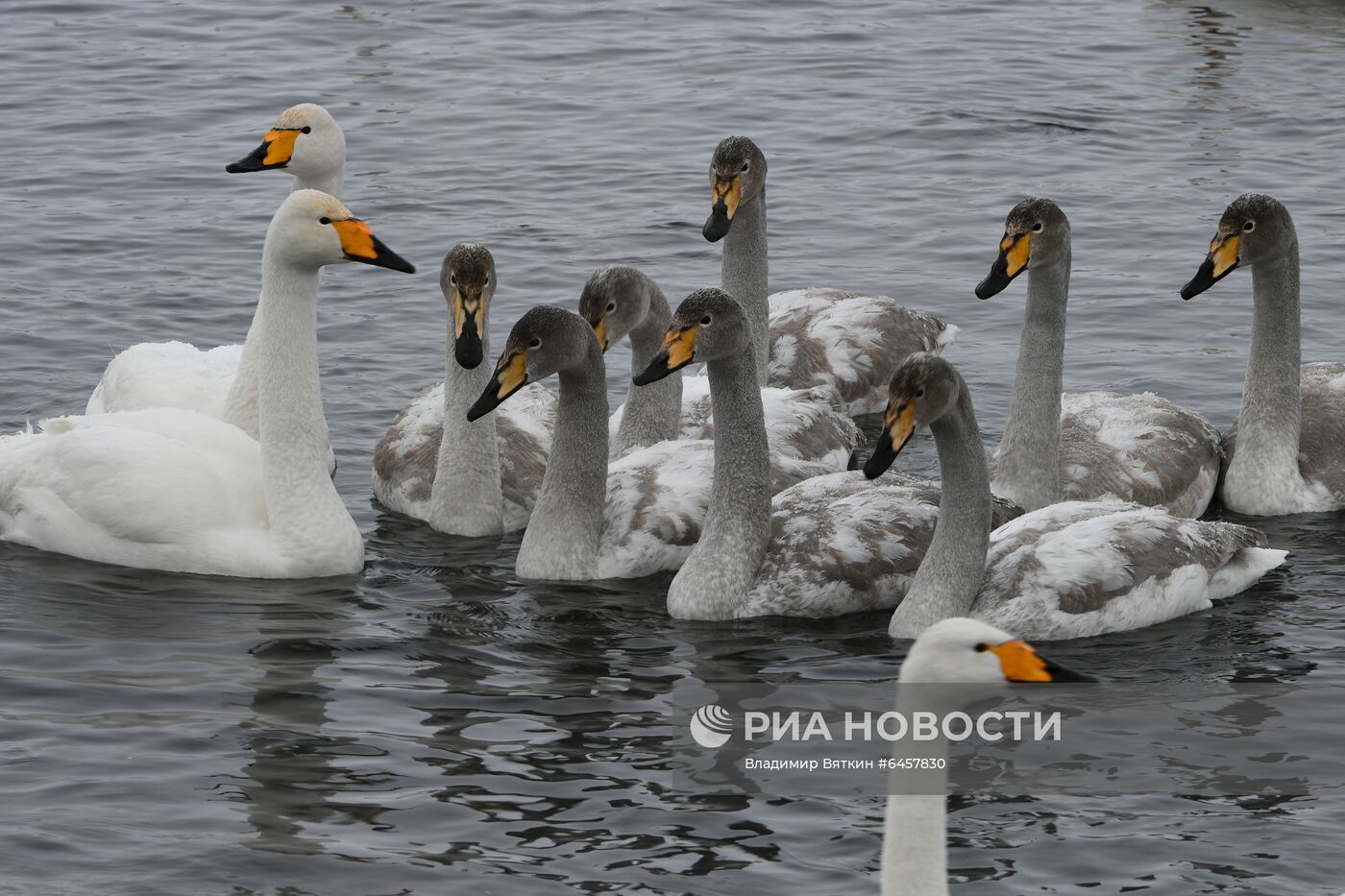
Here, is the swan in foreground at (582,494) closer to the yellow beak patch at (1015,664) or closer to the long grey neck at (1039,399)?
the long grey neck at (1039,399)

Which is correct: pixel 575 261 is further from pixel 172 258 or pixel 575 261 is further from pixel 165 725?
pixel 165 725

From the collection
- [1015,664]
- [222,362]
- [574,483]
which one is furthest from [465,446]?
[1015,664]

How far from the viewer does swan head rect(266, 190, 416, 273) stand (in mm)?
11422

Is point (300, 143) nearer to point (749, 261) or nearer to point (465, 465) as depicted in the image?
point (465, 465)

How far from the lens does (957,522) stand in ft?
34.3

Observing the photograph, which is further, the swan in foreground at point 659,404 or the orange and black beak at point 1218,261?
the orange and black beak at point 1218,261

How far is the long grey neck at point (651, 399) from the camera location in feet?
42.0

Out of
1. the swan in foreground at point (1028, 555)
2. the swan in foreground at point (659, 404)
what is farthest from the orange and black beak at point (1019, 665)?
the swan in foreground at point (659, 404)

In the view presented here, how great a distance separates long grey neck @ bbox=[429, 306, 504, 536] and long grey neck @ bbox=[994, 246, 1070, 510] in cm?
284

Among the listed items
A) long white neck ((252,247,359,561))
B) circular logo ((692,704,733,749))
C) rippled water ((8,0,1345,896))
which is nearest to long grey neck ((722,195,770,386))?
rippled water ((8,0,1345,896))

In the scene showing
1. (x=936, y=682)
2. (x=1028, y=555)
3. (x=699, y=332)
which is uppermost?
(x=699, y=332)

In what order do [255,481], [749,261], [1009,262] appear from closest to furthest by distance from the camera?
1. [255,481]
2. [1009,262]
3. [749,261]

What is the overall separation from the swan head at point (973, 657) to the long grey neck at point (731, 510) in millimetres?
4207

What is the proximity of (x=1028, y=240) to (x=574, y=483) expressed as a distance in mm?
2840
